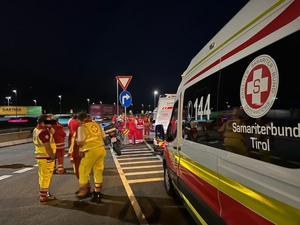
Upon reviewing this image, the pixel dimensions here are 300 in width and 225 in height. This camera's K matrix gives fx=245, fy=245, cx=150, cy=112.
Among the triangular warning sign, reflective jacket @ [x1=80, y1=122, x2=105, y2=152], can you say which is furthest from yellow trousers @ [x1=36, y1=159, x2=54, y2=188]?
the triangular warning sign

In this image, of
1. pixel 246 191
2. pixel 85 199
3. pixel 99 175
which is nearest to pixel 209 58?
pixel 246 191

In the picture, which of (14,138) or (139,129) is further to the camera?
(14,138)

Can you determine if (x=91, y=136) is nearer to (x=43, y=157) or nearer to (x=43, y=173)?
(x=43, y=157)

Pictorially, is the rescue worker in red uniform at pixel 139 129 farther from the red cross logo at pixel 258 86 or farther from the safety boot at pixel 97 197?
the red cross logo at pixel 258 86

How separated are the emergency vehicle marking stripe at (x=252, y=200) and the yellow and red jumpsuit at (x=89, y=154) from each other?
2.70m

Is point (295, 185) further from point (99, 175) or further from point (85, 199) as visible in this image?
point (85, 199)

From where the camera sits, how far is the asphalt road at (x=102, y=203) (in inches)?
160

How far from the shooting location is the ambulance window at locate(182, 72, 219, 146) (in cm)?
264

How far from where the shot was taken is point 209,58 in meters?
2.83

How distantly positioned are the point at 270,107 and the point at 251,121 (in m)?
A: 0.24

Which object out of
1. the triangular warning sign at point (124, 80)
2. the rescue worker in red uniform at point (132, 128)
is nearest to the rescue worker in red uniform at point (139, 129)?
the rescue worker in red uniform at point (132, 128)

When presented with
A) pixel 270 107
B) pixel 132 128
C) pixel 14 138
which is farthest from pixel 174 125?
pixel 14 138

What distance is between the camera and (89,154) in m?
4.79

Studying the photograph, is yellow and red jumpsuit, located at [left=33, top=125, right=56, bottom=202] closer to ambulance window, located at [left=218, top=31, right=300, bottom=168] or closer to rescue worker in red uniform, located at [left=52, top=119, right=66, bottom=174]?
rescue worker in red uniform, located at [left=52, top=119, right=66, bottom=174]
